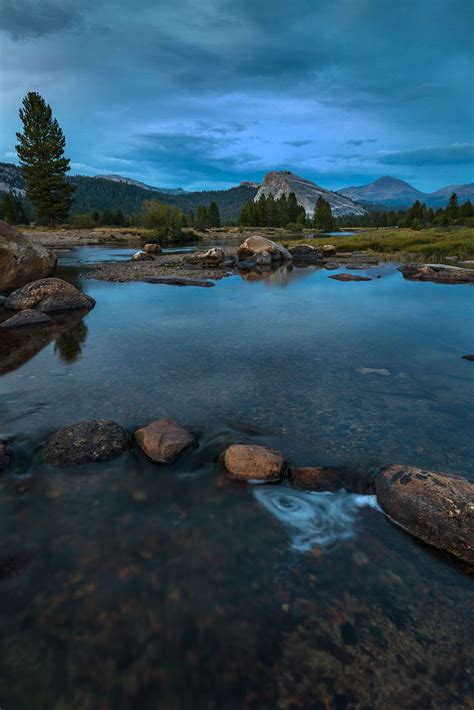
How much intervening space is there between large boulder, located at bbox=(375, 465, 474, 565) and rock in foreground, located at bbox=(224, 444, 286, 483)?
5.11 ft

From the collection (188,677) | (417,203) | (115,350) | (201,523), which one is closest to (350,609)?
(188,677)

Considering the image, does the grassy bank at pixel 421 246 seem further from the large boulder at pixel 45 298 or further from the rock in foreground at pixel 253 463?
the rock in foreground at pixel 253 463

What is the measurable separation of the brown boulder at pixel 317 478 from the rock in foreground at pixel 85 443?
307 centimetres

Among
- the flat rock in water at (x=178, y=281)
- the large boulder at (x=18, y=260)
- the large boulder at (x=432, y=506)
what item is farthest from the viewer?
the flat rock in water at (x=178, y=281)

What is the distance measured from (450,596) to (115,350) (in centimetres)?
1081

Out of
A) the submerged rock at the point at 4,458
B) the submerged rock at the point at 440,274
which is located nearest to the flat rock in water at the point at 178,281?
the submerged rock at the point at 440,274

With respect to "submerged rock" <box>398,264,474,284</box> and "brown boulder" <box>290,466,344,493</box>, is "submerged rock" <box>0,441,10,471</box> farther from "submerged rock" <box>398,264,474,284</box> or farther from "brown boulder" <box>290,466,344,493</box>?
"submerged rock" <box>398,264,474,284</box>

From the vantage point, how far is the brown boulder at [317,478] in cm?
584

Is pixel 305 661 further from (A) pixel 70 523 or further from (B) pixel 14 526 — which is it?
(B) pixel 14 526

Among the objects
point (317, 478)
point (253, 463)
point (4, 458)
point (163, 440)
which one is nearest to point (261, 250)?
point (163, 440)

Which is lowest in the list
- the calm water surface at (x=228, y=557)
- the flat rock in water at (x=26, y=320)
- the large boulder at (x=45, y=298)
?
the calm water surface at (x=228, y=557)

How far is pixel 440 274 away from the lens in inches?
1123

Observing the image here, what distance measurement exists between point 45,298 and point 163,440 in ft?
48.0

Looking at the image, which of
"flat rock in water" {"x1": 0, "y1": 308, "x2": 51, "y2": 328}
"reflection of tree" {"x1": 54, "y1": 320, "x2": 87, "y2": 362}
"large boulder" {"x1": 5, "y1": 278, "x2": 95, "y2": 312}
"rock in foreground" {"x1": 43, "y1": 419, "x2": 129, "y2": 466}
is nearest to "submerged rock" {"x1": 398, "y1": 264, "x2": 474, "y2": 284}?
"large boulder" {"x1": 5, "y1": 278, "x2": 95, "y2": 312}
